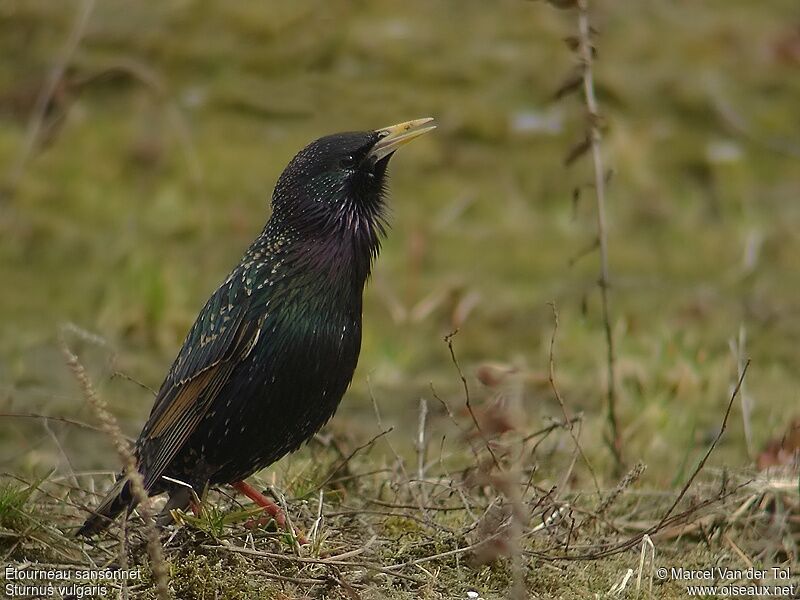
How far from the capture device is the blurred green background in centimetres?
647

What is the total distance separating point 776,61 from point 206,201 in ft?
14.9

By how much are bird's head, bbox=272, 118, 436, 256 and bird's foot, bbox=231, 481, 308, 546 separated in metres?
0.83

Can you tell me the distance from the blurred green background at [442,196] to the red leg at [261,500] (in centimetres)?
97

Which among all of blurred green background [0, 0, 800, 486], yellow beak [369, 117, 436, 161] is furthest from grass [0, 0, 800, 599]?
yellow beak [369, 117, 436, 161]

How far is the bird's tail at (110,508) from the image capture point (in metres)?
3.93

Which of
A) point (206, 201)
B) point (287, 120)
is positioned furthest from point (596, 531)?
point (287, 120)

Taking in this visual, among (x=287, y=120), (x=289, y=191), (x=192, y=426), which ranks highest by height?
(x=289, y=191)

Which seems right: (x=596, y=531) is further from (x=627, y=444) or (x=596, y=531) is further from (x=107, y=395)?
(x=107, y=395)

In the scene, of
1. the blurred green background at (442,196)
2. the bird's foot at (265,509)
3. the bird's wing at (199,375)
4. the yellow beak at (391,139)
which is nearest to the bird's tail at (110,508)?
the bird's wing at (199,375)

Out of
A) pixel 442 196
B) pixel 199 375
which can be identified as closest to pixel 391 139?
pixel 199 375

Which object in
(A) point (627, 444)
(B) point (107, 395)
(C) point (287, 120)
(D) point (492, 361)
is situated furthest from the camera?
(C) point (287, 120)

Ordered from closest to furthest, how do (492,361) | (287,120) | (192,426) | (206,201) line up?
1. (192,426)
2. (492,361)
3. (206,201)
4. (287,120)

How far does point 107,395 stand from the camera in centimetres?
649
